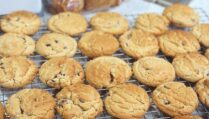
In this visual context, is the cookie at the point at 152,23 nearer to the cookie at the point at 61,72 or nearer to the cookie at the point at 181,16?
the cookie at the point at 181,16

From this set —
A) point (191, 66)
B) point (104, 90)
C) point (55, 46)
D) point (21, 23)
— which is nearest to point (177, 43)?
point (191, 66)

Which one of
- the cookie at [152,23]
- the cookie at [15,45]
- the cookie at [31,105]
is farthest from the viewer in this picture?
the cookie at [152,23]

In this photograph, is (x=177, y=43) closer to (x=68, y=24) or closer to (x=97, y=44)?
(x=97, y=44)

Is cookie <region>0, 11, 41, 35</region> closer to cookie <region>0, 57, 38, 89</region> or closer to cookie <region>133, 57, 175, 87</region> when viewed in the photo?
cookie <region>0, 57, 38, 89</region>

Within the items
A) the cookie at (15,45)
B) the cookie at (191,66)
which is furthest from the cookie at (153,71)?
the cookie at (15,45)

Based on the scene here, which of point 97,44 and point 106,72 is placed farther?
point 97,44

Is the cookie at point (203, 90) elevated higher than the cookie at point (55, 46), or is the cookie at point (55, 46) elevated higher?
the cookie at point (55, 46)

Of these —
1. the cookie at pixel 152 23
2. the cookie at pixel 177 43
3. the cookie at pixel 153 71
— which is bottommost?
the cookie at pixel 153 71
